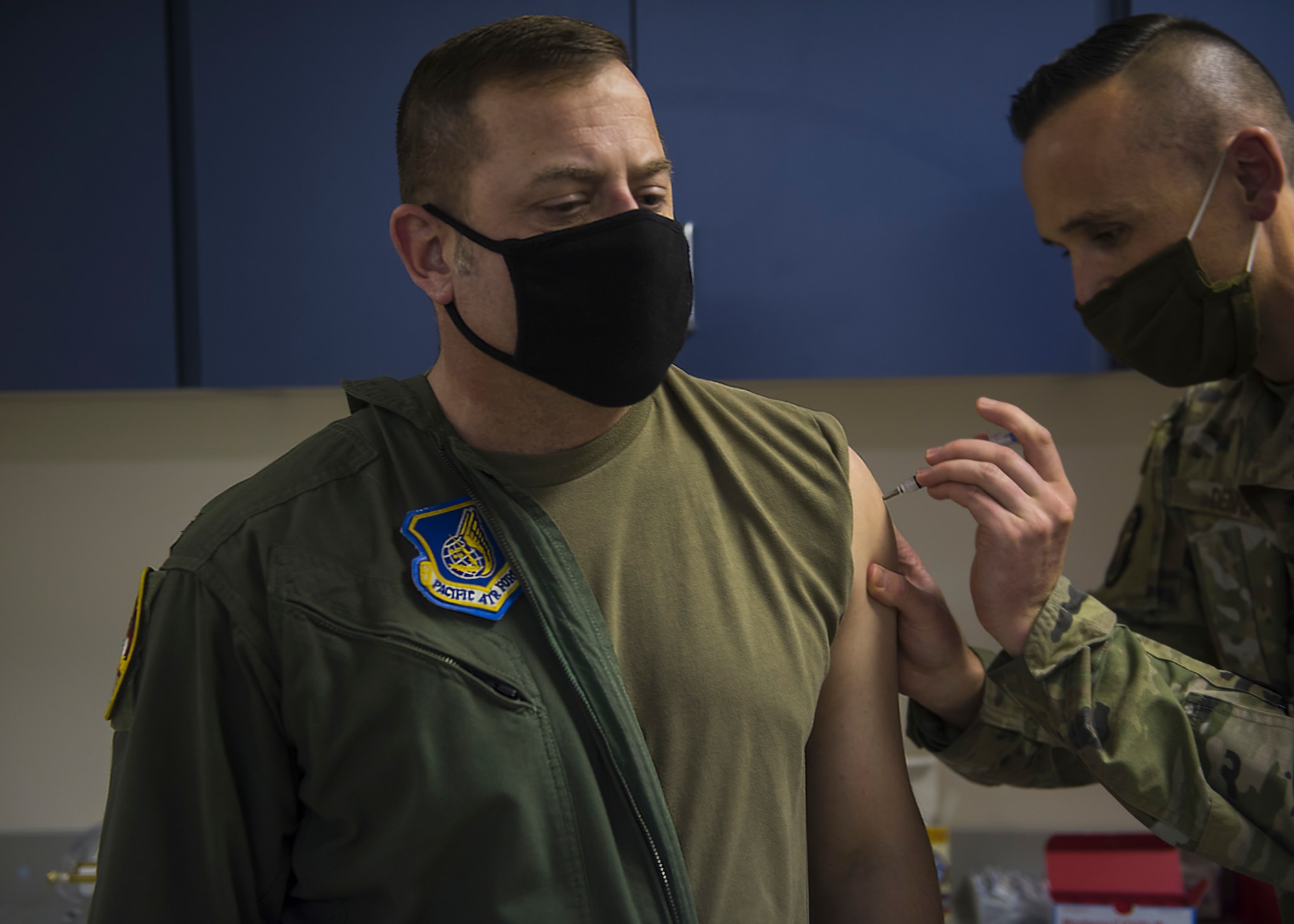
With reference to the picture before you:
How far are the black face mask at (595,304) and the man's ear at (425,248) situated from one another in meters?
0.04

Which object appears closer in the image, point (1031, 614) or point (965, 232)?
point (1031, 614)

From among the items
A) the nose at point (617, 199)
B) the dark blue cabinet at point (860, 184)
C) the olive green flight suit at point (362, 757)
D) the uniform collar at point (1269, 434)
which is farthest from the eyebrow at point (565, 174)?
the uniform collar at point (1269, 434)

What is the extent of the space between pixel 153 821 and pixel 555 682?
36cm

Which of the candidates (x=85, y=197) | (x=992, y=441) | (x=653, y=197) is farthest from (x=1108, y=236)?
(x=85, y=197)

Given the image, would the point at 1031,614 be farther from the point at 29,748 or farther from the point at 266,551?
the point at 29,748

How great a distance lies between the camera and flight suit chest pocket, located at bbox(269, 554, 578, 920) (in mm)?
813

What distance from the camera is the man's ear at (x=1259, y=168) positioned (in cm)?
123

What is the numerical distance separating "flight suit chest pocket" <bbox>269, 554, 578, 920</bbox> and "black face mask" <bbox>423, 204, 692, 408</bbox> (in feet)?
0.91

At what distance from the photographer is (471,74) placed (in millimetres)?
938

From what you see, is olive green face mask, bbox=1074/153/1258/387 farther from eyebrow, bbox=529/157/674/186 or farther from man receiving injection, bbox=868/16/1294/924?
eyebrow, bbox=529/157/674/186

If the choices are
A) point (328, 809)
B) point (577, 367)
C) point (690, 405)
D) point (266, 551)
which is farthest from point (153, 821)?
point (690, 405)

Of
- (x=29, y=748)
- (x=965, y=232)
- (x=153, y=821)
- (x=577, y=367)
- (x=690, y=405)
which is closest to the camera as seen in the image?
(x=153, y=821)

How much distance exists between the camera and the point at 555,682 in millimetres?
865

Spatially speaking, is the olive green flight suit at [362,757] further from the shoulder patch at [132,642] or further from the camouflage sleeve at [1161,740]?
the camouflage sleeve at [1161,740]
